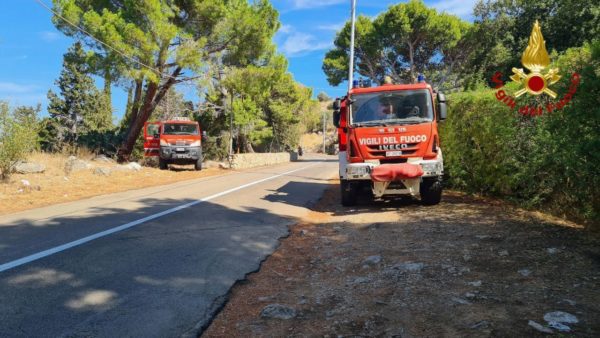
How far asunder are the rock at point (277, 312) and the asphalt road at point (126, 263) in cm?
46

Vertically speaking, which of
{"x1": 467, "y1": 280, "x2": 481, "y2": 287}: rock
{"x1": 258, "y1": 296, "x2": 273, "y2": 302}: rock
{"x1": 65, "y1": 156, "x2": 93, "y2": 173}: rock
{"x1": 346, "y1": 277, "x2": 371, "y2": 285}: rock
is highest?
{"x1": 65, "y1": 156, "x2": 93, "y2": 173}: rock

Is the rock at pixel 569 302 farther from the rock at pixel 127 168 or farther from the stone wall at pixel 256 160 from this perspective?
the stone wall at pixel 256 160

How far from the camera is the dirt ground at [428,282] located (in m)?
3.21

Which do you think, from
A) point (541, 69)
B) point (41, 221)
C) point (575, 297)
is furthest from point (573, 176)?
point (41, 221)

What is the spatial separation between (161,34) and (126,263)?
55.1 ft

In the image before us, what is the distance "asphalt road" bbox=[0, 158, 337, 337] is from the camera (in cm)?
342

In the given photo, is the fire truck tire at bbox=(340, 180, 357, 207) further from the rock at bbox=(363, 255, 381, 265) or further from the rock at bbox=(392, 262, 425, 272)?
the rock at bbox=(392, 262, 425, 272)

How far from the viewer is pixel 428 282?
13.4ft

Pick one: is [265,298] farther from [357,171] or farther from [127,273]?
[357,171]

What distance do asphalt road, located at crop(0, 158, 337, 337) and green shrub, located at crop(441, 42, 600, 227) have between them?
3.83 m

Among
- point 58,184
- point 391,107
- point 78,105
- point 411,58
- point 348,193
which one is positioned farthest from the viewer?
point 78,105

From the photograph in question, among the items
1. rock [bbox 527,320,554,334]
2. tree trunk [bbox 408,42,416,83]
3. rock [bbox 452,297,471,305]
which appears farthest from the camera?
tree trunk [bbox 408,42,416,83]

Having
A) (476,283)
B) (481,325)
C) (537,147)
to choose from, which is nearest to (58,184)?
(537,147)

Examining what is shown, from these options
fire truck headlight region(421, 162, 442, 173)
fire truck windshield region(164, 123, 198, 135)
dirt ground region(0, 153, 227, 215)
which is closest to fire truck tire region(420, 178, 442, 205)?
fire truck headlight region(421, 162, 442, 173)
